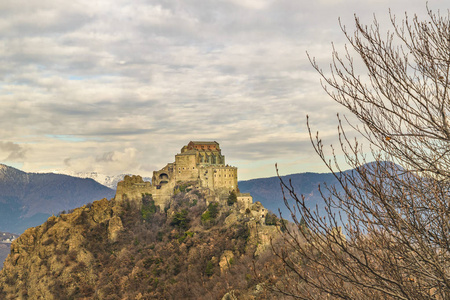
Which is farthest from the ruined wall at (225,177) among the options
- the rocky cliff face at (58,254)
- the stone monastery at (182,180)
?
the rocky cliff face at (58,254)

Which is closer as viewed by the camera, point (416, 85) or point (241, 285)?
point (416, 85)

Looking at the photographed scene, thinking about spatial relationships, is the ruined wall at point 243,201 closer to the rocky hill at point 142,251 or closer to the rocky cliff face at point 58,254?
the rocky hill at point 142,251

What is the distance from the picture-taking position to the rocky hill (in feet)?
209

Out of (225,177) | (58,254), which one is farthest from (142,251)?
(225,177)

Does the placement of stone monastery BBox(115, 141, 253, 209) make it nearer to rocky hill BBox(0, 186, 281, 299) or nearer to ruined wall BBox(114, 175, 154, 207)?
ruined wall BBox(114, 175, 154, 207)

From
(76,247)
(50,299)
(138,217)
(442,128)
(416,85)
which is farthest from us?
(138,217)

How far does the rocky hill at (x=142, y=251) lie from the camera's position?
A: 63719mm

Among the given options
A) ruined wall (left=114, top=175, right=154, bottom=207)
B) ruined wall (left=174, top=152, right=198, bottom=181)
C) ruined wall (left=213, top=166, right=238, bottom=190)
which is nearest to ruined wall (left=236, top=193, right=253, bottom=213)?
ruined wall (left=213, top=166, right=238, bottom=190)

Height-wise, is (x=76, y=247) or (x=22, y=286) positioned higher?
(x=76, y=247)

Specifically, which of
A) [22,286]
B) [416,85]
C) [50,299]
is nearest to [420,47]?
[416,85]

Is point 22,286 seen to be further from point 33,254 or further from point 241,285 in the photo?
point 241,285

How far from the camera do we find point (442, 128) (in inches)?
411

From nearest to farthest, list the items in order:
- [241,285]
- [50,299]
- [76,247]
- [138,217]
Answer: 1. [241,285]
2. [50,299]
3. [76,247]
4. [138,217]

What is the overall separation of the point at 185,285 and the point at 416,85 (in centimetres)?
5822
